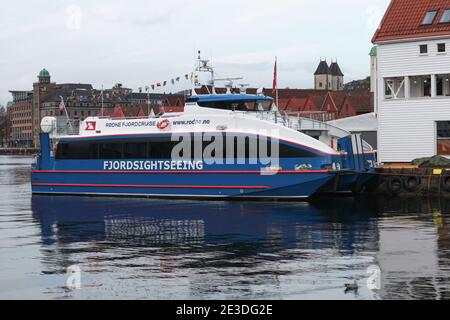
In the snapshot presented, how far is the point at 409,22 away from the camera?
1521 inches

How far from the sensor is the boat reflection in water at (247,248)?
13.6m

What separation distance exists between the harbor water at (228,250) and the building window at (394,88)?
35.3 ft

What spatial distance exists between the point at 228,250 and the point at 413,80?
24.2m

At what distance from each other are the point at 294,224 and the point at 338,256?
19.9 ft

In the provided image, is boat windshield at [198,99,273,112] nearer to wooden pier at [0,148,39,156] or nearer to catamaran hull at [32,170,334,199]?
catamaran hull at [32,170,334,199]

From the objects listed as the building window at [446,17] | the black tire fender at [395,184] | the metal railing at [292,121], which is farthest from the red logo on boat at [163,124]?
the building window at [446,17]

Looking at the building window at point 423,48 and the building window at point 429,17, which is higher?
the building window at point 429,17

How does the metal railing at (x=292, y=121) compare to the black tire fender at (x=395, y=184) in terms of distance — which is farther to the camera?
the black tire fender at (x=395, y=184)

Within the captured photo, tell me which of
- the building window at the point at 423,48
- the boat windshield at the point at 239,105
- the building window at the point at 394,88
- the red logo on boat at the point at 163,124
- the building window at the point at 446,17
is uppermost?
the building window at the point at 446,17

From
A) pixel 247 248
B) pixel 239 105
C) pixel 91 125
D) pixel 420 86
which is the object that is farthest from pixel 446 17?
pixel 247 248

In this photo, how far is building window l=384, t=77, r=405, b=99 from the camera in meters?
39.0

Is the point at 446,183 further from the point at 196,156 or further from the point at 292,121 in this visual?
the point at 196,156

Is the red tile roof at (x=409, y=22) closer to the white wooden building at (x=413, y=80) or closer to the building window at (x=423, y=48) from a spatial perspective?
the white wooden building at (x=413, y=80)

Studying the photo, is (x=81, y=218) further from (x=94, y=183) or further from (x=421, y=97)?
(x=421, y=97)
